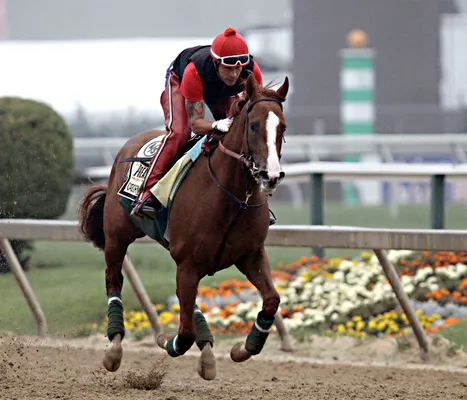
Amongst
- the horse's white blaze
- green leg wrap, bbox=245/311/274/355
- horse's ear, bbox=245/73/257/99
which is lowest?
green leg wrap, bbox=245/311/274/355

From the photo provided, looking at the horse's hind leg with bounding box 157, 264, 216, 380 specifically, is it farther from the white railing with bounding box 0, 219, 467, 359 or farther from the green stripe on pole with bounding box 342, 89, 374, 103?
the green stripe on pole with bounding box 342, 89, 374, 103

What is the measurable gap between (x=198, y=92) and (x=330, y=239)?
5.21 ft

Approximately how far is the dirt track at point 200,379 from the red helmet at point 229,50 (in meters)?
1.60

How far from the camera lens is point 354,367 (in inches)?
259

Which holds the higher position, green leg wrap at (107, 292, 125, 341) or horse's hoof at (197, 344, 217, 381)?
green leg wrap at (107, 292, 125, 341)

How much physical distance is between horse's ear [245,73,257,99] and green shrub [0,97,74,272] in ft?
12.0

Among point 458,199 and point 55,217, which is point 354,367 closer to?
point 55,217

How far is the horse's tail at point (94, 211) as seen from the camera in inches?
259

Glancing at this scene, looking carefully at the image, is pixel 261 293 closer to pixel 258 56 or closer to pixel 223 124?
pixel 223 124

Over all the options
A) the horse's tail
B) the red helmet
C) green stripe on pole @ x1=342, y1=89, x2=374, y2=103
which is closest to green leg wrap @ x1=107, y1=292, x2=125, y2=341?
the horse's tail

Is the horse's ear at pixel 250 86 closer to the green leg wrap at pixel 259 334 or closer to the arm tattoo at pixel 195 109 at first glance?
the arm tattoo at pixel 195 109

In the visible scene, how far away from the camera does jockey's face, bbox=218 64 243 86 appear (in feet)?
17.5

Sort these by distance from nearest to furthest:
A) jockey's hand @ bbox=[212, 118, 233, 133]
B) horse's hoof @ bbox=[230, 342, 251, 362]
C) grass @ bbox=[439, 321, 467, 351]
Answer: jockey's hand @ bbox=[212, 118, 233, 133] → horse's hoof @ bbox=[230, 342, 251, 362] → grass @ bbox=[439, 321, 467, 351]

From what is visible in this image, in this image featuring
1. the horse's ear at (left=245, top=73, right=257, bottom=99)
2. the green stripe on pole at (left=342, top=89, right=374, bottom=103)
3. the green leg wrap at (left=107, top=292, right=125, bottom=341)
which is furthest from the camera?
the green stripe on pole at (left=342, top=89, right=374, bottom=103)
